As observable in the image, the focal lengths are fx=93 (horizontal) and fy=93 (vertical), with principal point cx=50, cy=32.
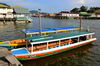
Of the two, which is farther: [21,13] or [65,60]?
[21,13]

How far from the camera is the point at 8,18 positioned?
4425 cm

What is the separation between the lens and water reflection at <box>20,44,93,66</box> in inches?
419

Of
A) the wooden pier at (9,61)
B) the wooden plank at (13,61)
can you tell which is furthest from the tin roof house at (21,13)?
the wooden plank at (13,61)

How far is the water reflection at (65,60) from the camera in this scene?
419 inches

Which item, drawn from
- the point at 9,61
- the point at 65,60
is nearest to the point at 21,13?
the point at 65,60

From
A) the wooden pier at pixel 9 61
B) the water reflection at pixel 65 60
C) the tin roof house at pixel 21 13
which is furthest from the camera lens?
the tin roof house at pixel 21 13

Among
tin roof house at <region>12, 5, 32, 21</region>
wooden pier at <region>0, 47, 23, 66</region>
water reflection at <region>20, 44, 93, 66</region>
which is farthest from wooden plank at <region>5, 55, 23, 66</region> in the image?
tin roof house at <region>12, 5, 32, 21</region>

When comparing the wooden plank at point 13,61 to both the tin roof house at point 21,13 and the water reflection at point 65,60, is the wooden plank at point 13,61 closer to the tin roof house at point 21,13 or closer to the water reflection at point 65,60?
the water reflection at point 65,60

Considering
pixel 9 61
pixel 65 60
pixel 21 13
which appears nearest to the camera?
pixel 9 61

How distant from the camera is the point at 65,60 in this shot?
1157 centimetres

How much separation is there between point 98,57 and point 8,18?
42.5 metres

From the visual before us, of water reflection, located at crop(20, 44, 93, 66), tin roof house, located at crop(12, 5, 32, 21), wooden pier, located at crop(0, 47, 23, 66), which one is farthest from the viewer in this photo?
tin roof house, located at crop(12, 5, 32, 21)

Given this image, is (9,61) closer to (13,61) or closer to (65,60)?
(13,61)

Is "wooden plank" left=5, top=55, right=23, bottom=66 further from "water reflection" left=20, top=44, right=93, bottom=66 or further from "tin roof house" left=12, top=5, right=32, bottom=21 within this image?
"tin roof house" left=12, top=5, right=32, bottom=21
